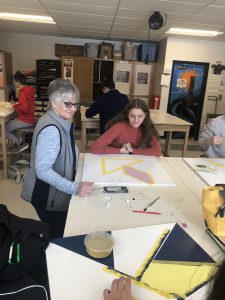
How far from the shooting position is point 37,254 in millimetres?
917

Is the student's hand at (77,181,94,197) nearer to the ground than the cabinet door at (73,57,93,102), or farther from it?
nearer to the ground

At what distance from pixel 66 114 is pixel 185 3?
8.09 ft

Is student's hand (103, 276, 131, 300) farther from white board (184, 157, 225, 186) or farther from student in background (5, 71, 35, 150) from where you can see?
student in background (5, 71, 35, 150)

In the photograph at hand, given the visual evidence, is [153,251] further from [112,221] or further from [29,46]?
[29,46]

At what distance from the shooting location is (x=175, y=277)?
31.9 inches

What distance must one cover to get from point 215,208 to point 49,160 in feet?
2.73

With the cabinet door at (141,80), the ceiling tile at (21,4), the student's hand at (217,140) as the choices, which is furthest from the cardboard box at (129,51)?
the student's hand at (217,140)

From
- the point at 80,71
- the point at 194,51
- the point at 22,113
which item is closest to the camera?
the point at 22,113

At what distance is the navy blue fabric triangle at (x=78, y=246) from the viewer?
86 centimetres

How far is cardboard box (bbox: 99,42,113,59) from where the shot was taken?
5836mm

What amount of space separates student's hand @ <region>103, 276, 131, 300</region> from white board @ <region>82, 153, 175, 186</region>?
74 cm

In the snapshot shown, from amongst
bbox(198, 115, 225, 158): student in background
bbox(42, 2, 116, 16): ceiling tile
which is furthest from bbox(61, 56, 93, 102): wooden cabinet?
bbox(198, 115, 225, 158): student in background

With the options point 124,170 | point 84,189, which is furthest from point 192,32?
point 84,189

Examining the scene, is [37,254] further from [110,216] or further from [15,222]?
[110,216]
